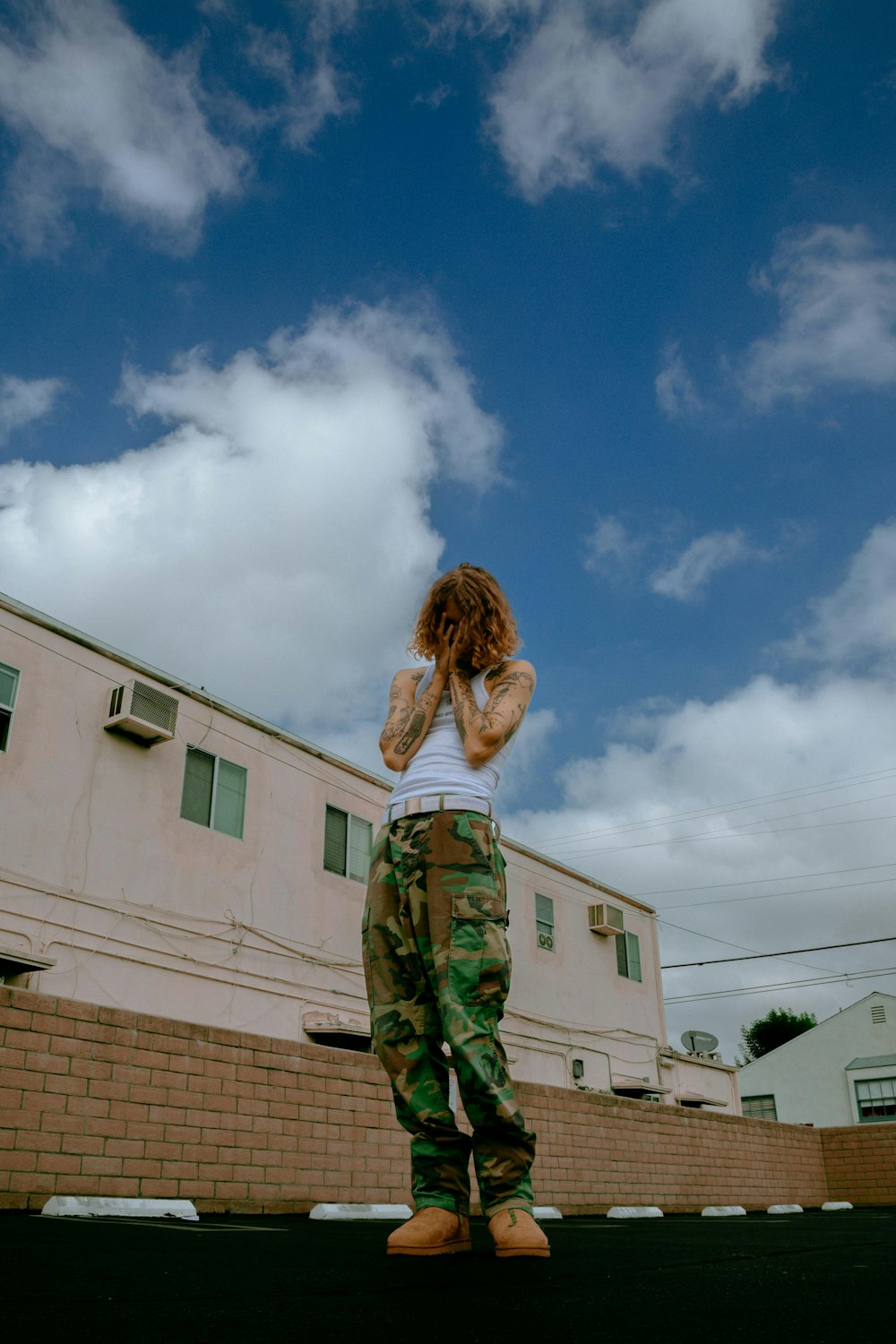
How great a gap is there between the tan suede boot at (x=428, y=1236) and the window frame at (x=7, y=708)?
8583 mm

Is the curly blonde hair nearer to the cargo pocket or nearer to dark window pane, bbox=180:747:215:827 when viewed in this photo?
the cargo pocket

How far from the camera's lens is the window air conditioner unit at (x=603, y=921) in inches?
673

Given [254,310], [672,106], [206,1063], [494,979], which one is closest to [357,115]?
[254,310]

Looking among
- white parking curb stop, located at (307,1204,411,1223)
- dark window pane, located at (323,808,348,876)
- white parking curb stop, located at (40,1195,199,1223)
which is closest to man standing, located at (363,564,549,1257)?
white parking curb stop, located at (40,1195,199,1223)

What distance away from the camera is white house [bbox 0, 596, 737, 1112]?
9.48 meters

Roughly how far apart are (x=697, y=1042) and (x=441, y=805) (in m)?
18.1

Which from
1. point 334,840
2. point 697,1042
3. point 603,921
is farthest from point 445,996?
point 697,1042

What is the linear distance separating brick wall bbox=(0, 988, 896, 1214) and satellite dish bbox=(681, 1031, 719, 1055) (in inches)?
412

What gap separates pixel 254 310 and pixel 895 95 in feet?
22.4

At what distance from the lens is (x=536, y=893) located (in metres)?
16.1

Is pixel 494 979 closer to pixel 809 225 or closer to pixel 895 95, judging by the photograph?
pixel 895 95

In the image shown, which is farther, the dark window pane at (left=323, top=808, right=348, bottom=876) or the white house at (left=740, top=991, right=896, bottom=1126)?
the white house at (left=740, top=991, right=896, bottom=1126)

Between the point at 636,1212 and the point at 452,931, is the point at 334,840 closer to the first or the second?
the point at 636,1212

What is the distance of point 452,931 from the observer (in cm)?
203
